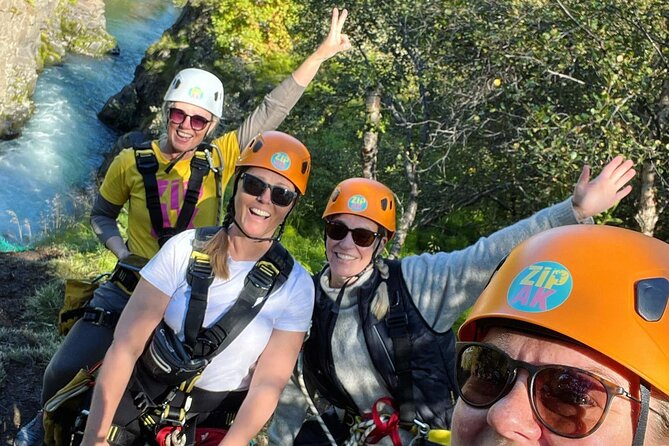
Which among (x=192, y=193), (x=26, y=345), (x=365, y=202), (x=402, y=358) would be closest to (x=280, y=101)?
(x=192, y=193)

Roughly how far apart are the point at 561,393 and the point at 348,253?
6.20 ft

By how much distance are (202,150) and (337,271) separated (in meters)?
1.26

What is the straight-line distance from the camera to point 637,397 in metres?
1.26

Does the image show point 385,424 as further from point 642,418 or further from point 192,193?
point 192,193

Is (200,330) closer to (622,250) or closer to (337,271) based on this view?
(337,271)

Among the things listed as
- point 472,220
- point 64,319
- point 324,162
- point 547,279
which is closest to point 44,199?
point 324,162

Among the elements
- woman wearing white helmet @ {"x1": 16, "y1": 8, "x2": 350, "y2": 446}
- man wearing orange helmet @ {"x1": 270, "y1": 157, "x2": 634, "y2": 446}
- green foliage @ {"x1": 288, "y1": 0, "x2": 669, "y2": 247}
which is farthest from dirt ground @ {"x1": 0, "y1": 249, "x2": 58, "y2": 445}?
green foliage @ {"x1": 288, "y1": 0, "x2": 669, "y2": 247}

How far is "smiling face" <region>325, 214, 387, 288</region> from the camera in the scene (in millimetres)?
3064

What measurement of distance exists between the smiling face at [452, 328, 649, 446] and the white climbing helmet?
289 cm

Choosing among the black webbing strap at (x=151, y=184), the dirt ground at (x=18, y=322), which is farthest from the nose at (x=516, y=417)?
the dirt ground at (x=18, y=322)

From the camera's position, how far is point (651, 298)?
133cm

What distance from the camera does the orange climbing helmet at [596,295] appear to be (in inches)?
50.4

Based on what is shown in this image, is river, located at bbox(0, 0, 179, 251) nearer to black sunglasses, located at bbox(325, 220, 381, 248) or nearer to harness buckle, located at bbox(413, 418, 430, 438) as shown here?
black sunglasses, located at bbox(325, 220, 381, 248)

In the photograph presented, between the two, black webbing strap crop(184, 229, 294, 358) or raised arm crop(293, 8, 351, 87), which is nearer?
black webbing strap crop(184, 229, 294, 358)
